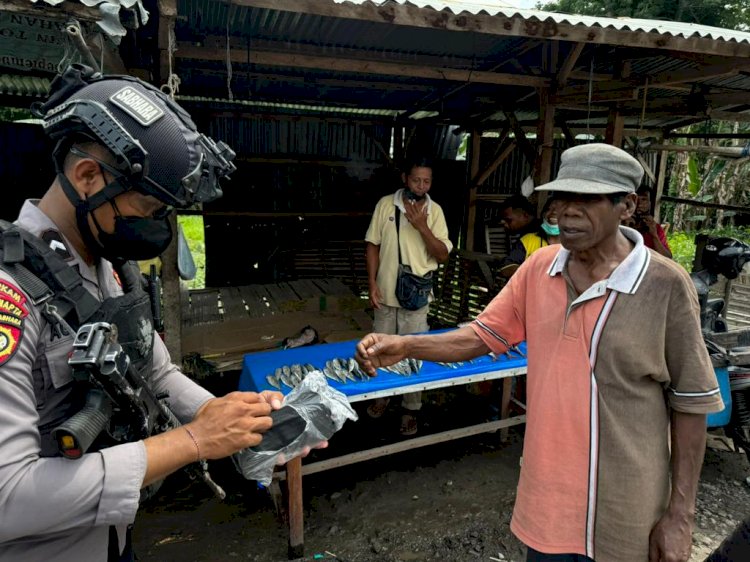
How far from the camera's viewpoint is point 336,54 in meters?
5.16

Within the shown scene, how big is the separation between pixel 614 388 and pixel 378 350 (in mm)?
1060

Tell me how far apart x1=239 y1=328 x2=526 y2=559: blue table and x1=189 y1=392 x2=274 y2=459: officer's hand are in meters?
1.93

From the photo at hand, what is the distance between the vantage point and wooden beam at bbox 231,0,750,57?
124 inches

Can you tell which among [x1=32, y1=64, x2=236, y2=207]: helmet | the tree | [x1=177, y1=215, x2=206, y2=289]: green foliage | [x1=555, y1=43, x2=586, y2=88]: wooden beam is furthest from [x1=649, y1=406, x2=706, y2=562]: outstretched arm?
the tree

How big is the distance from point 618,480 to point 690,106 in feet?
22.9

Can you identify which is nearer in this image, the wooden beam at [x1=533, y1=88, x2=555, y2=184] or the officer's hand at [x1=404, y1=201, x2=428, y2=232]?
the officer's hand at [x1=404, y1=201, x2=428, y2=232]

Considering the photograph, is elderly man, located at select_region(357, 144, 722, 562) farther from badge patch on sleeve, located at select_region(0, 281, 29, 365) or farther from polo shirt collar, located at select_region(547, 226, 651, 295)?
badge patch on sleeve, located at select_region(0, 281, 29, 365)

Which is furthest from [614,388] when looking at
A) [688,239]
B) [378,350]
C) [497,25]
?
[688,239]

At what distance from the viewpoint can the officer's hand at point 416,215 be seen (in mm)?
4836

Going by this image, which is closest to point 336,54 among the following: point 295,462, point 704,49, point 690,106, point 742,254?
point 704,49

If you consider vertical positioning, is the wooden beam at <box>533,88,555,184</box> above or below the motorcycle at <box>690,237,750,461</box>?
above

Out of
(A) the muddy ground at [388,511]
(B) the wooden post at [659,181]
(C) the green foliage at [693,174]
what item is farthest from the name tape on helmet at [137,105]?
(C) the green foliage at [693,174]

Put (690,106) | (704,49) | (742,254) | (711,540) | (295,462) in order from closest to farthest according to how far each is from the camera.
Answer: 1. (295,462)
2. (711,540)
3. (704,49)
4. (742,254)
5. (690,106)

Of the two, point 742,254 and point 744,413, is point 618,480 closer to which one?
point 744,413
